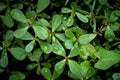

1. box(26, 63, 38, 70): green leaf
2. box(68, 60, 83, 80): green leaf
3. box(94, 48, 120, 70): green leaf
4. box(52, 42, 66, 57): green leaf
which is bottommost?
box(26, 63, 38, 70): green leaf

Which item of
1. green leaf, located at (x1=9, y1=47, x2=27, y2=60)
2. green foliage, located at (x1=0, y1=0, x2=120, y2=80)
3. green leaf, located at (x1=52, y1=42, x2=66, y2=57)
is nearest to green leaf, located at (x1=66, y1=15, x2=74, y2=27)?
green foliage, located at (x1=0, y1=0, x2=120, y2=80)

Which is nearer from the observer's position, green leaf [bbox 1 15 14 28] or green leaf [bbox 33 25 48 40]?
green leaf [bbox 33 25 48 40]

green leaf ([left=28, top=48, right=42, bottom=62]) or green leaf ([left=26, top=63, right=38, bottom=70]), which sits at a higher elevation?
green leaf ([left=28, top=48, right=42, bottom=62])

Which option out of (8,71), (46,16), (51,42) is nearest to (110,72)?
(51,42)

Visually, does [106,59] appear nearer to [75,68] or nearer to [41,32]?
[75,68]

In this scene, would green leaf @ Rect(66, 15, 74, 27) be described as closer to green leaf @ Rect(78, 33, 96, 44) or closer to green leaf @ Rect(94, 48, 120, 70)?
green leaf @ Rect(78, 33, 96, 44)

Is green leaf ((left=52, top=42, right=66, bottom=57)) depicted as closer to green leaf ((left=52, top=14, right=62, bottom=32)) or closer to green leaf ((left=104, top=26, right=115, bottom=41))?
green leaf ((left=52, top=14, right=62, bottom=32))

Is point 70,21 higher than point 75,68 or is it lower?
higher

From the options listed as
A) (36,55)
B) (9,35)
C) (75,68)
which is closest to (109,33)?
(75,68)

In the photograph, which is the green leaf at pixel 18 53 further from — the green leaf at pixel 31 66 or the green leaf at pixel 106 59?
the green leaf at pixel 106 59
